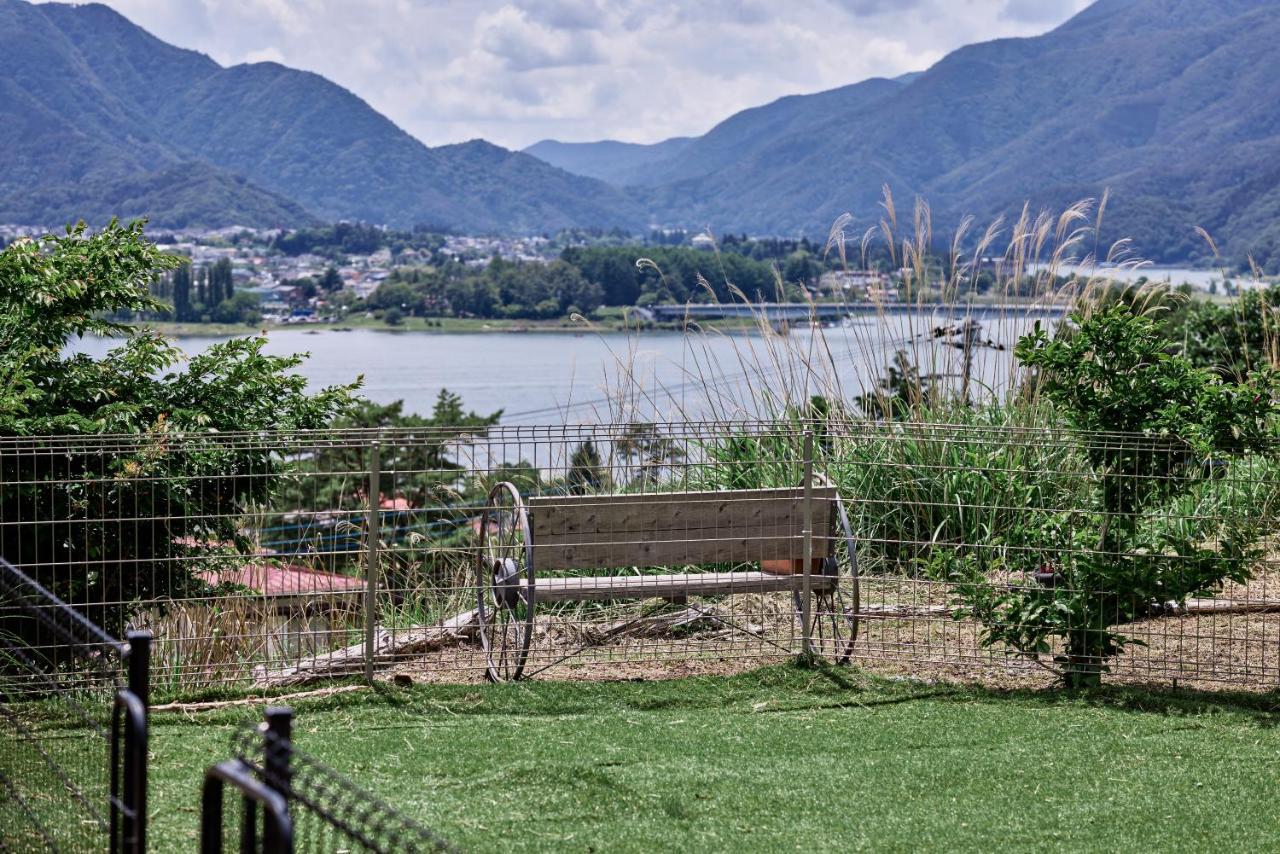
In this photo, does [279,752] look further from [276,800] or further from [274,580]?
[274,580]

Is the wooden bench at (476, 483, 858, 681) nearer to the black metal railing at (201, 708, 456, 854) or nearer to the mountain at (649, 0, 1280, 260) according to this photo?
the black metal railing at (201, 708, 456, 854)

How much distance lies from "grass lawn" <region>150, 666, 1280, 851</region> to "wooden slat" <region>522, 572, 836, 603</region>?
376 mm

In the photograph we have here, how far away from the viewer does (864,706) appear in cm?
525

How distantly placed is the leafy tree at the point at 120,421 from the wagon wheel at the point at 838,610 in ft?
8.07

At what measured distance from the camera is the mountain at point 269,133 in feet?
504

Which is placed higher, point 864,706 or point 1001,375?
point 1001,375

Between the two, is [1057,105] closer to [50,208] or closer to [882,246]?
[50,208]

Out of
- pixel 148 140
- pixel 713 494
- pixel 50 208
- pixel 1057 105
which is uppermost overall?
pixel 1057 105

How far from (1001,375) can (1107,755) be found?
4.00 meters

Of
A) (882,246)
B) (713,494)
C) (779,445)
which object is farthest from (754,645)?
(882,246)

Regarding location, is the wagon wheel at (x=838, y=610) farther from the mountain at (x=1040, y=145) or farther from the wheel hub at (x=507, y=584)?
the mountain at (x=1040, y=145)

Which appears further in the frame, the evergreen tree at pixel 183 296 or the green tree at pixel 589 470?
the evergreen tree at pixel 183 296

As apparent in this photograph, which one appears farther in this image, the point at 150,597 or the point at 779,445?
the point at 779,445

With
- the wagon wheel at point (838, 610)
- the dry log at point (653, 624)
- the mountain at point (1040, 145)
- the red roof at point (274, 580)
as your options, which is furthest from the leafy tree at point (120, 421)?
the mountain at point (1040, 145)
